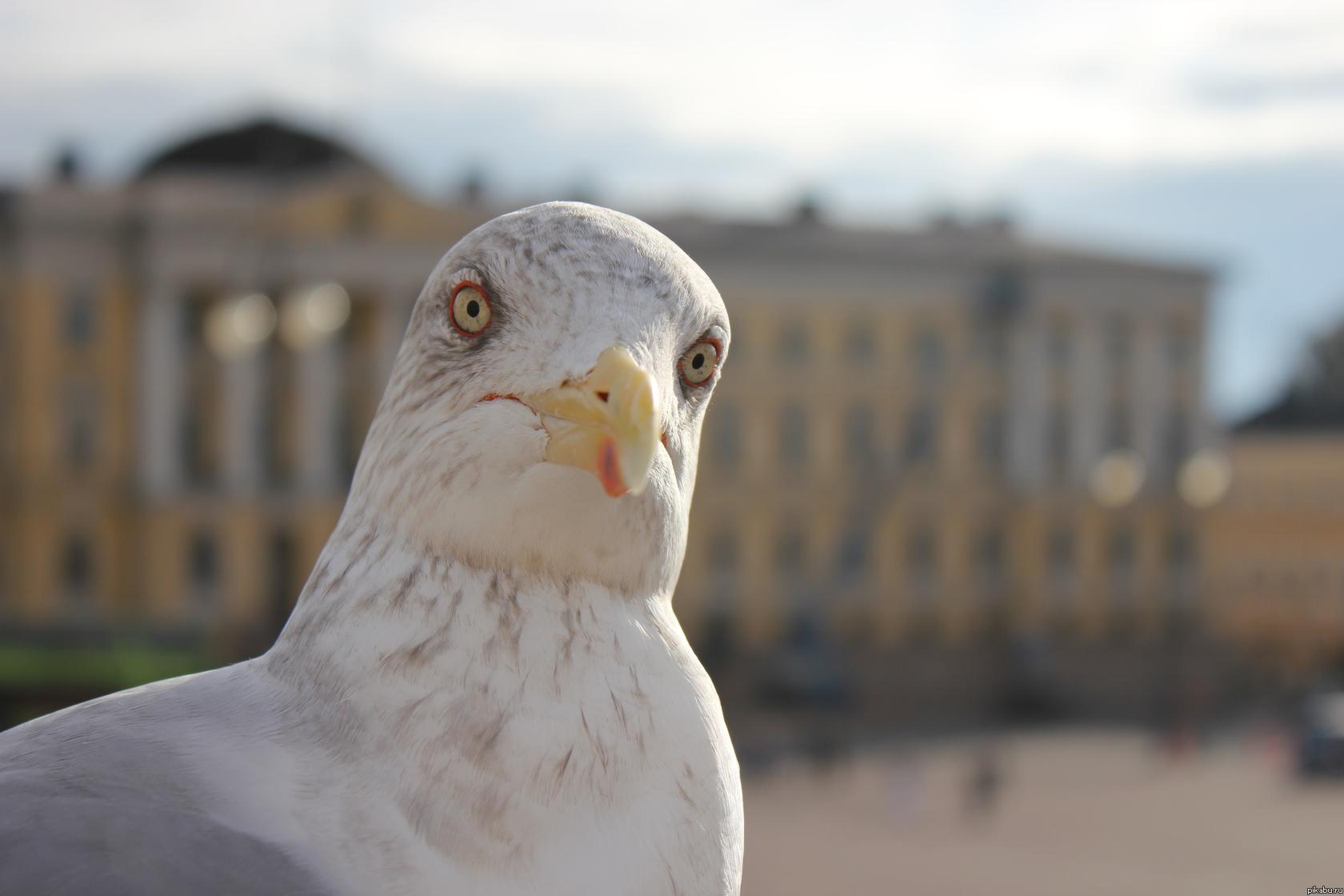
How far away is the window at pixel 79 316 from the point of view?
3581 cm

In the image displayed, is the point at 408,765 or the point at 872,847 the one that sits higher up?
the point at 408,765

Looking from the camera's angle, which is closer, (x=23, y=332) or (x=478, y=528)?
(x=478, y=528)

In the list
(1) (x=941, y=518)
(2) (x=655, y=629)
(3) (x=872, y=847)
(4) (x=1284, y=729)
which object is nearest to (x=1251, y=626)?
(1) (x=941, y=518)

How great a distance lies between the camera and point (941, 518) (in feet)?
131

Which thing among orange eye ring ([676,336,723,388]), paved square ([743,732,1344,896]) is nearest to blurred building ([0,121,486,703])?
paved square ([743,732,1344,896])

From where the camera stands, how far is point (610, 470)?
4.18ft

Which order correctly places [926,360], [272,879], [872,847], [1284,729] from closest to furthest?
[272,879] → [872,847] → [1284,729] → [926,360]

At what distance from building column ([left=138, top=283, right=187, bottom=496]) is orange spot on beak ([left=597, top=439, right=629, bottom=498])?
36172 millimetres

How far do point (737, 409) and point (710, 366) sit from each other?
122 ft

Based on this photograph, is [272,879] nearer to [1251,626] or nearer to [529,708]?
[529,708]

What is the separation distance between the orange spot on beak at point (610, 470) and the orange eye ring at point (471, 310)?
0.64 ft

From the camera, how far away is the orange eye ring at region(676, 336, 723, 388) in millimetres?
1455

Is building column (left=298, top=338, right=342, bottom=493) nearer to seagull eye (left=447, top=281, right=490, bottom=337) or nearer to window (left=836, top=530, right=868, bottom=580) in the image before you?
window (left=836, top=530, right=868, bottom=580)

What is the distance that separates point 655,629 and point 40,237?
1444 inches
